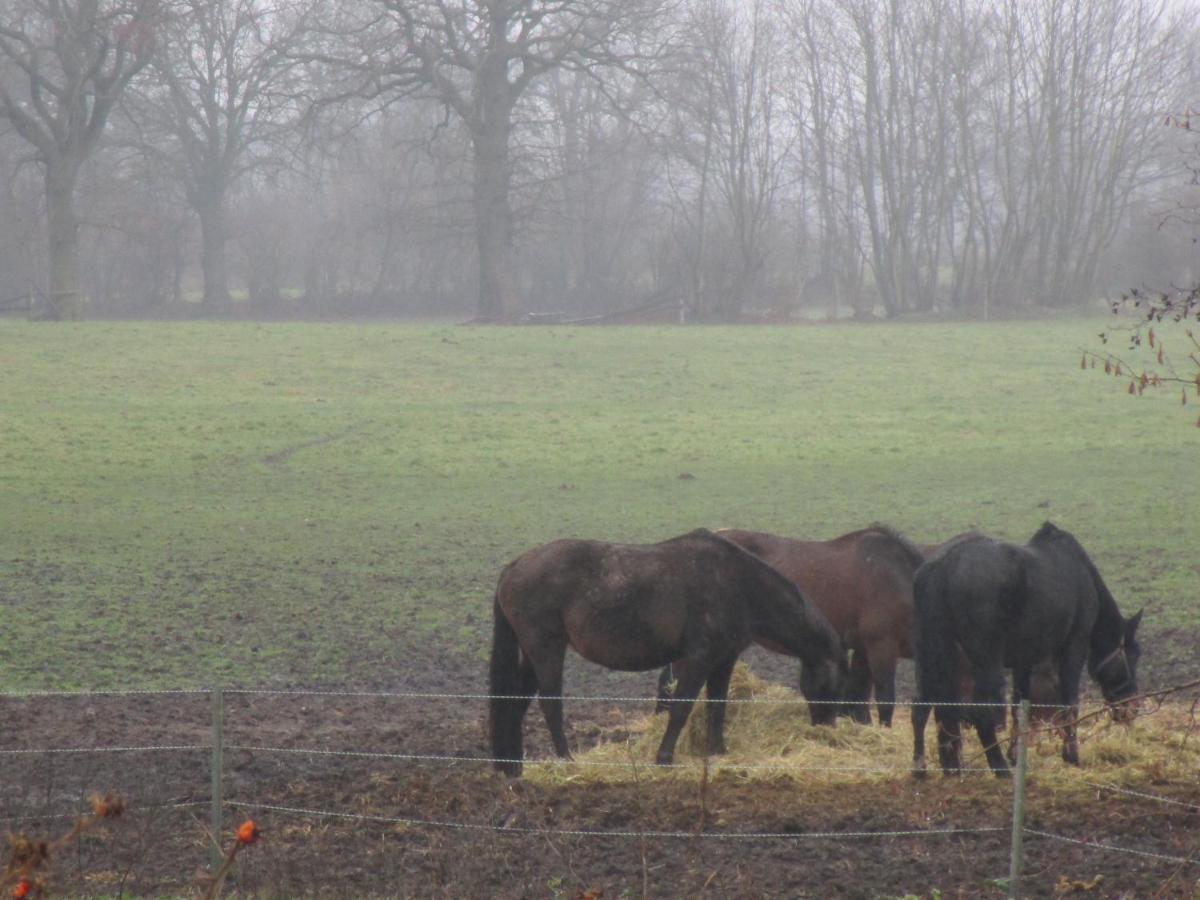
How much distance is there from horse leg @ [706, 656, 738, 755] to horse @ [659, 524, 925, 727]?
1.04 m

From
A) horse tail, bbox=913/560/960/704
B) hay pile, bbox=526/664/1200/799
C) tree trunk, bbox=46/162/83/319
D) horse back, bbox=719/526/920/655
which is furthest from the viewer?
tree trunk, bbox=46/162/83/319

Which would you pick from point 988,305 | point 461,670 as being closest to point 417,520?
point 461,670

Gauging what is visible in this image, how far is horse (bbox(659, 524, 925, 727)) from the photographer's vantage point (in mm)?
8828

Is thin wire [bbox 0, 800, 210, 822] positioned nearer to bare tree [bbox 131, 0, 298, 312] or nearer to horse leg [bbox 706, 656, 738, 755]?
horse leg [bbox 706, 656, 738, 755]

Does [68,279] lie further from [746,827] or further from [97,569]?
[746,827]

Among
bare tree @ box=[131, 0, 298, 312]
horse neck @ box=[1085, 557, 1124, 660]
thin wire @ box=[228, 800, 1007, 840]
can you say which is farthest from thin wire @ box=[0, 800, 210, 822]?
bare tree @ box=[131, 0, 298, 312]

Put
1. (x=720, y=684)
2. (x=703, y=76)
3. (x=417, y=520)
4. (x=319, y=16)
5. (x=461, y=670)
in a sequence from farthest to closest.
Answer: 1. (x=703, y=76)
2. (x=319, y=16)
3. (x=417, y=520)
4. (x=461, y=670)
5. (x=720, y=684)

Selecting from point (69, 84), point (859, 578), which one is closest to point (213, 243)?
point (69, 84)

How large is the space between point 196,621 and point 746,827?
20.4ft

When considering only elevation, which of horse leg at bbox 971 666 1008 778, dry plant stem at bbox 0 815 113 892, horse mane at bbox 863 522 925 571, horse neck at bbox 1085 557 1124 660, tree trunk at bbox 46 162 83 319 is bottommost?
horse leg at bbox 971 666 1008 778

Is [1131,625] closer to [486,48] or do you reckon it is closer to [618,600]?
[618,600]

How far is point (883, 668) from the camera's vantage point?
8867 mm

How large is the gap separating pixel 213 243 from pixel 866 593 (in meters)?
44.7

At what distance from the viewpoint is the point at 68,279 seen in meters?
38.2
